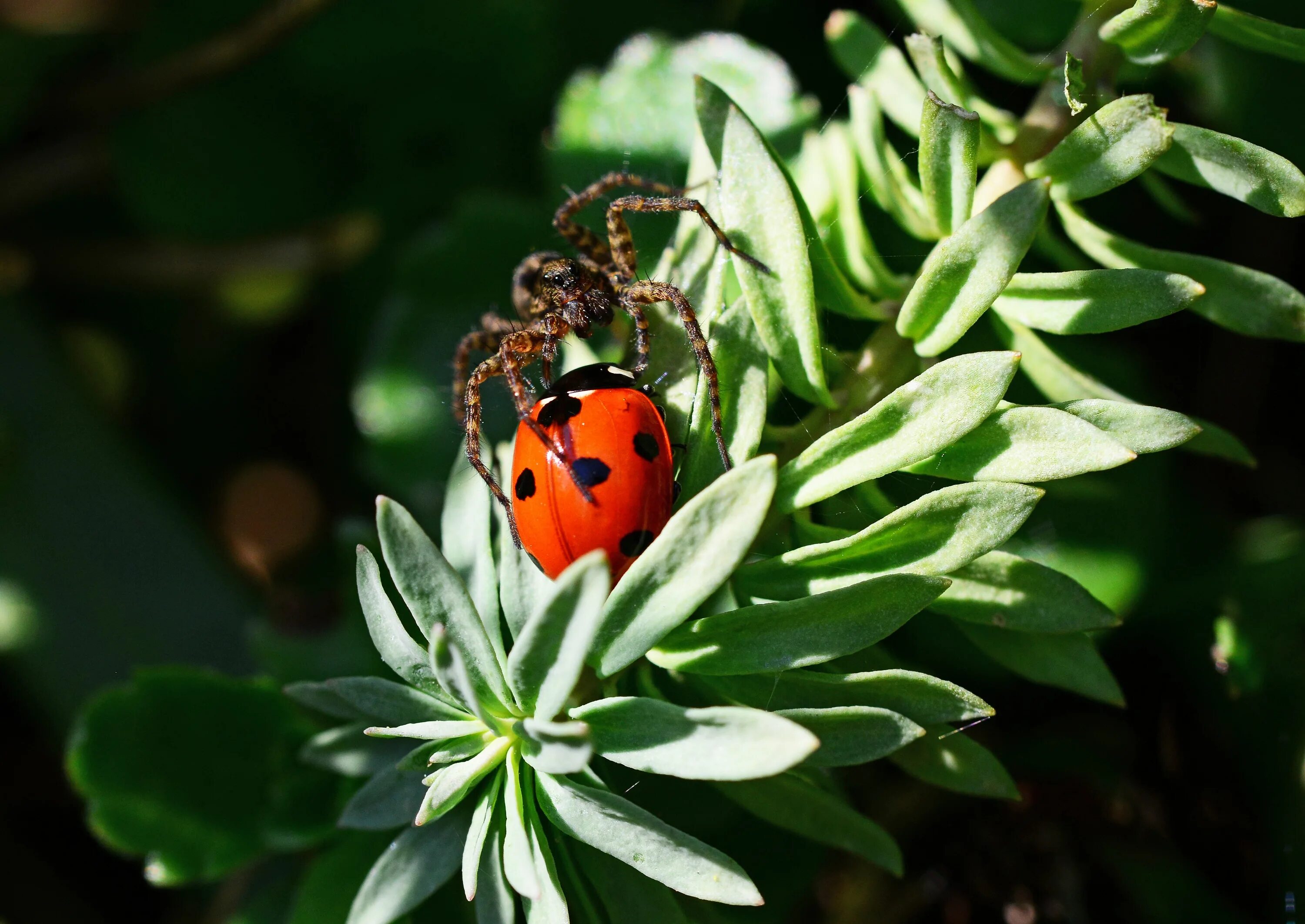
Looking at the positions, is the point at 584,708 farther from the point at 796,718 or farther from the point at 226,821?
the point at 226,821

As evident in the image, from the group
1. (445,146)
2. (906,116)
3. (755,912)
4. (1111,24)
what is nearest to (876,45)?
(906,116)

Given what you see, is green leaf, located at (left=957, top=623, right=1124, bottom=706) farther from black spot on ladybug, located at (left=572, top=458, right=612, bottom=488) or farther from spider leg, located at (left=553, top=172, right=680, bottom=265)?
spider leg, located at (left=553, top=172, right=680, bottom=265)

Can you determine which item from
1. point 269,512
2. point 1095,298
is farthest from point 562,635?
point 269,512

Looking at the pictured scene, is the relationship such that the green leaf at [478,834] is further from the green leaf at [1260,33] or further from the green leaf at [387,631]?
the green leaf at [1260,33]

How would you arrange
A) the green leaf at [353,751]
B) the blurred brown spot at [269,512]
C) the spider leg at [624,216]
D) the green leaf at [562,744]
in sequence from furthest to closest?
the blurred brown spot at [269,512] → the spider leg at [624,216] → the green leaf at [353,751] → the green leaf at [562,744]

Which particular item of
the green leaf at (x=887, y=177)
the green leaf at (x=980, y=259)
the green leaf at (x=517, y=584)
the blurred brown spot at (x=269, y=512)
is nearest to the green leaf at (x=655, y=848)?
the green leaf at (x=517, y=584)

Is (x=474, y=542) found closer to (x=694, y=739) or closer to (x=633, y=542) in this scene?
(x=633, y=542)
